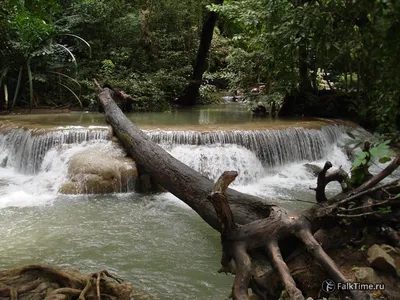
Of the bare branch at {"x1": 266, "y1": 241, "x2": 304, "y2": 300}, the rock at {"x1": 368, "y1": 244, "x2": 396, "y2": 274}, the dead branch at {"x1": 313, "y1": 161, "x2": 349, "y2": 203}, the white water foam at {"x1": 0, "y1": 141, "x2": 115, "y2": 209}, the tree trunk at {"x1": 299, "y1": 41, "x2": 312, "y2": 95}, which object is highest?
the tree trunk at {"x1": 299, "y1": 41, "x2": 312, "y2": 95}

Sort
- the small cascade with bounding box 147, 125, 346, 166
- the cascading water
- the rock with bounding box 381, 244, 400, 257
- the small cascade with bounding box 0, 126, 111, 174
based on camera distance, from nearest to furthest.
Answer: the rock with bounding box 381, 244, 400, 257 < the cascading water < the small cascade with bounding box 0, 126, 111, 174 < the small cascade with bounding box 147, 125, 346, 166

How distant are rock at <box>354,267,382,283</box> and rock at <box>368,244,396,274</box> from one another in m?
0.06

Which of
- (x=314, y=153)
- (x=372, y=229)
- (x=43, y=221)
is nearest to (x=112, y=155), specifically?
(x=43, y=221)

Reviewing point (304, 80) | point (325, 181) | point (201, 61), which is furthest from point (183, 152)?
point (201, 61)

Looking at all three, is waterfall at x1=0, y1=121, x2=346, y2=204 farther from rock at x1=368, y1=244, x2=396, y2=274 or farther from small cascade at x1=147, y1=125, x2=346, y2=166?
rock at x1=368, y1=244, x2=396, y2=274

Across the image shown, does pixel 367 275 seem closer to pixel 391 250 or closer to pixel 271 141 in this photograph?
pixel 391 250

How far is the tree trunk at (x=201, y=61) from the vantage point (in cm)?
1321

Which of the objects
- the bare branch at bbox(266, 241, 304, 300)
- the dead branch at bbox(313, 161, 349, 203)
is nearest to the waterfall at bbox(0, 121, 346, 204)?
the dead branch at bbox(313, 161, 349, 203)

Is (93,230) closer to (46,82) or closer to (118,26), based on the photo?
(46,82)

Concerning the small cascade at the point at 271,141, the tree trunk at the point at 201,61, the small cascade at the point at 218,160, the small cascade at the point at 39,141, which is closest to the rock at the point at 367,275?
the small cascade at the point at 218,160

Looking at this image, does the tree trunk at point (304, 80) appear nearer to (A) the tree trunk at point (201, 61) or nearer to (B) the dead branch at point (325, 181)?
(A) the tree trunk at point (201, 61)

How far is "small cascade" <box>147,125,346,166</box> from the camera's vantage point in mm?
8305

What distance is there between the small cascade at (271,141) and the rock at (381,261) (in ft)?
19.2

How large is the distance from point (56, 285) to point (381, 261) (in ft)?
8.56
